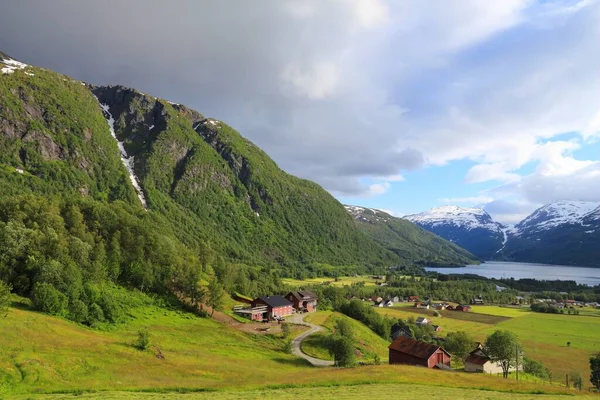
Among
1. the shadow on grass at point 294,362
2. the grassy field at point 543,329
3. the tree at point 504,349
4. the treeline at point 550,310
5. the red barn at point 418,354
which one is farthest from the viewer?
the treeline at point 550,310

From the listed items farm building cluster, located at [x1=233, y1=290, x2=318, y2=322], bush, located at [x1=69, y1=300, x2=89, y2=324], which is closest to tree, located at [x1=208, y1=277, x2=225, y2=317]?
farm building cluster, located at [x1=233, y1=290, x2=318, y2=322]

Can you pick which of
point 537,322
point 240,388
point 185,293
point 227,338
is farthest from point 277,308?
point 537,322

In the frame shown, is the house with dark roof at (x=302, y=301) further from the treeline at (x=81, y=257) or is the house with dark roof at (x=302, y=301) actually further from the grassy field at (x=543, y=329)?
the grassy field at (x=543, y=329)

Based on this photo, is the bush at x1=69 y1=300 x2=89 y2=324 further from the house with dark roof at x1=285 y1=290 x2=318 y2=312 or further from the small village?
the house with dark roof at x1=285 y1=290 x2=318 y2=312

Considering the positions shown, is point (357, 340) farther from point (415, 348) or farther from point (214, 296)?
point (214, 296)

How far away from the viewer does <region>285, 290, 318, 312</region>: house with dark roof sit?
134 metres

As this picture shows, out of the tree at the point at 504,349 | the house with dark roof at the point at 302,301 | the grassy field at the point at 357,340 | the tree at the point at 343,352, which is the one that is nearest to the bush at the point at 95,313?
the grassy field at the point at 357,340

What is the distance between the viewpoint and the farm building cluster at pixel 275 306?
109m

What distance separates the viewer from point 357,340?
316 feet

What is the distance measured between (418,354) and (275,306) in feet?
171

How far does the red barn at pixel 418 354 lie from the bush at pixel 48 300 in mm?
60966

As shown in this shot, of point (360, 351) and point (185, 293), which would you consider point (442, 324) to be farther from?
point (185, 293)

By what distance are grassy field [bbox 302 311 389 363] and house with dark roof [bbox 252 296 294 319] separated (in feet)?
26.5

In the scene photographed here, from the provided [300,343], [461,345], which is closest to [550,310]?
[461,345]
